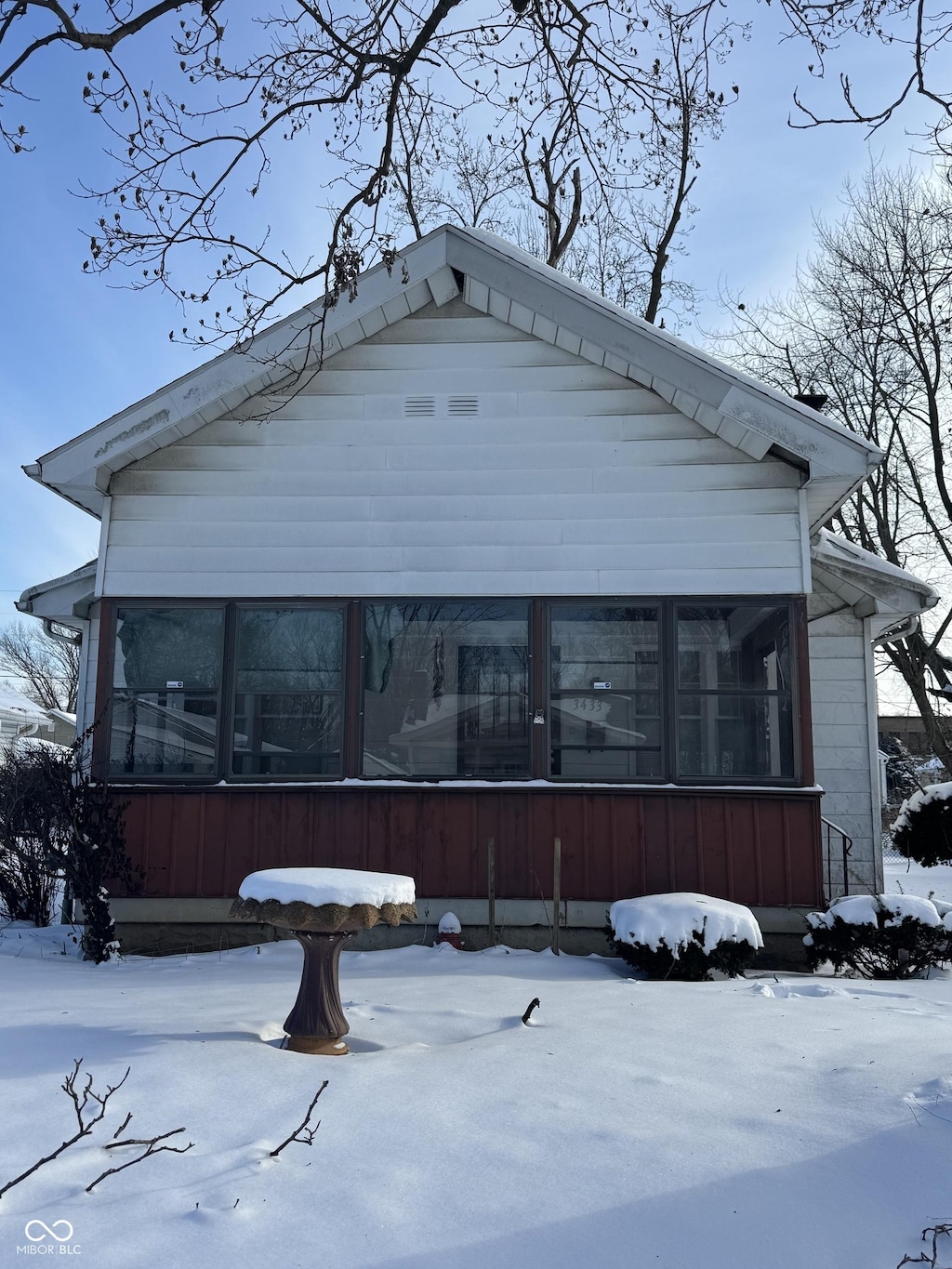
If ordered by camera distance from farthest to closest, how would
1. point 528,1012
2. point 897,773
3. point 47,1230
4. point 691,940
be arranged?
point 897,773, point 691,940, point 528,1012, point 47,1230

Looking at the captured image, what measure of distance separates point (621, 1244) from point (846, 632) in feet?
25.4

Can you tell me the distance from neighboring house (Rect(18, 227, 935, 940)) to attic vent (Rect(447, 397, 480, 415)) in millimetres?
17

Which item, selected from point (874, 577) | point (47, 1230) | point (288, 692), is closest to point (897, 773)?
point (874, 577)

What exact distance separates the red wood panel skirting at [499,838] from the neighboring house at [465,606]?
0.07 ft

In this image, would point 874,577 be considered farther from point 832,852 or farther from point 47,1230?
point 47,1230

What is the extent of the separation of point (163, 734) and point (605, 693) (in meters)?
3.48

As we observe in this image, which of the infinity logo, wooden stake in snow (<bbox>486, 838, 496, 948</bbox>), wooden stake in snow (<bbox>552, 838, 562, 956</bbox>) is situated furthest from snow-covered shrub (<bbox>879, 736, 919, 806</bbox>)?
the infinity logo

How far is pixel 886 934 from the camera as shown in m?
6.84

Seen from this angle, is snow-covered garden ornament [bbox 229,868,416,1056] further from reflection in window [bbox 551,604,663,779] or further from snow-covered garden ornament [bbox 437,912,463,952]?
reflection in window [bbox 551,604,663,779]

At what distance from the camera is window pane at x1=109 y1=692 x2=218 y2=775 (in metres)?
7.93

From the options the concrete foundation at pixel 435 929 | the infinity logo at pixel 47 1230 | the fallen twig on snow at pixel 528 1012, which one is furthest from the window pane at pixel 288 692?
the infinity logo at pixel 47 1230

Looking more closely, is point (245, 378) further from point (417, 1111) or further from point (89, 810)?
point (417, 1111)

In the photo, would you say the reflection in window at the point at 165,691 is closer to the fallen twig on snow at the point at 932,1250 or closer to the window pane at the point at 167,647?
the window pane at the point at 167,647

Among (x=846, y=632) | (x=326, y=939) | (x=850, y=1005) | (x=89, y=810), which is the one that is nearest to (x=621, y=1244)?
(x=326, y=939)
